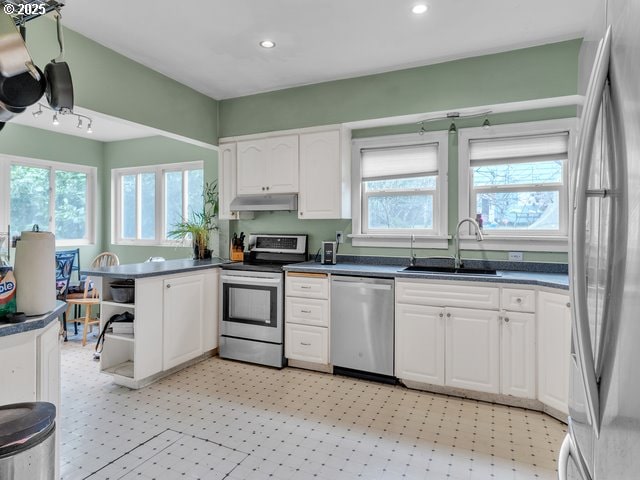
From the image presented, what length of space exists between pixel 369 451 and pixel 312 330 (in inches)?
53.1

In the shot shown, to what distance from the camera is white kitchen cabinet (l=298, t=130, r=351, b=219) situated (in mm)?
3684

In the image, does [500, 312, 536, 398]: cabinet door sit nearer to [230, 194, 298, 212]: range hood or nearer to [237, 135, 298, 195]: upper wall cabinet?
[230, 194, 298, 212]: range hood

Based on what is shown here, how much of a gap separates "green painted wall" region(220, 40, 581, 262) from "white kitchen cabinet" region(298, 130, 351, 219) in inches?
7.4

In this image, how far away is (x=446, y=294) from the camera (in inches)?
117

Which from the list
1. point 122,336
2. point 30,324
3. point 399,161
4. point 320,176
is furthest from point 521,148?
point 122,336

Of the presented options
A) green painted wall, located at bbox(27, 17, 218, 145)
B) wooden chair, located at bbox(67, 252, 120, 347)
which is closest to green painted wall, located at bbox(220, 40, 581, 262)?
green painted wall, located at bbox(27, 17, 218, 145)

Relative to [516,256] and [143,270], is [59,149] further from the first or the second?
[516,256]

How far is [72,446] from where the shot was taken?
2.28 m

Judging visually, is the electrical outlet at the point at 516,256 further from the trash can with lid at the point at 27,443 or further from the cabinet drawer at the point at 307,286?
the trash can with lid at the point at 27,443

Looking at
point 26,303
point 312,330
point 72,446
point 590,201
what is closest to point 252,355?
point 312,330

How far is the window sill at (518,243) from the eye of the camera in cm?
317

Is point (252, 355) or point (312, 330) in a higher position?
point (312, 330)

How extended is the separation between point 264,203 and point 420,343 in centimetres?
201

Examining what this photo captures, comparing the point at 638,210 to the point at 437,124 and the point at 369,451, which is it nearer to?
the point at 369,451
